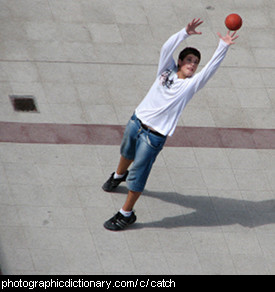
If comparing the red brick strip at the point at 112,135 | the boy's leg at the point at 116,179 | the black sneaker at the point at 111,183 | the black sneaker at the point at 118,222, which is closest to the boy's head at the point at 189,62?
the boy's leg at the point at 116,179

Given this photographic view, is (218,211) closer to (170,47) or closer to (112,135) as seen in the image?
(112,135)

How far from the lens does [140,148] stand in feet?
24.0

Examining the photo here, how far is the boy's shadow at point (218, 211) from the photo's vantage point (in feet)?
26.4

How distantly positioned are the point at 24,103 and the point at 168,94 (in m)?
2.70

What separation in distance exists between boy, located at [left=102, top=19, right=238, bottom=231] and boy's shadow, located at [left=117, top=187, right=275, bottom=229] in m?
0.77

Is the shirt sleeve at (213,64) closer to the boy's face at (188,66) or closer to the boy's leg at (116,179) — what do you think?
the boy's face at (188,66)

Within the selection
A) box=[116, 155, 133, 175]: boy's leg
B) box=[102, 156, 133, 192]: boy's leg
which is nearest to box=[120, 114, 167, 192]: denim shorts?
box=[116, 155, 133, 175]: boy's leg

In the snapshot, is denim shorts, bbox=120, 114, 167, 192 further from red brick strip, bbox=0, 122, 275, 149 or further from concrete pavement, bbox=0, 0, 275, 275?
red brick strip, bbox=0, 122, 275, 149

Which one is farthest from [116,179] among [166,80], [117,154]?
[166,80]

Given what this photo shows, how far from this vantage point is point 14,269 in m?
7.07

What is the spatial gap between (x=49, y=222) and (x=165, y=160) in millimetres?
1817

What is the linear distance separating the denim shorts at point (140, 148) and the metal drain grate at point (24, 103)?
6.58 feet

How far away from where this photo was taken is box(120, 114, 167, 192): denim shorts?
7250mm
